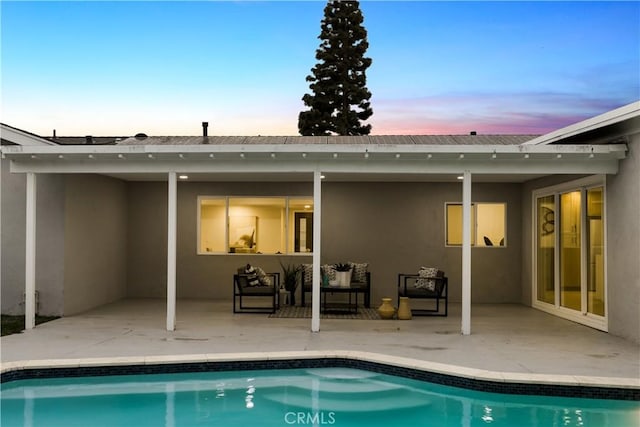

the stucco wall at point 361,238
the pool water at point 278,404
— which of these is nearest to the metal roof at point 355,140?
the stucco wall at point 361,238

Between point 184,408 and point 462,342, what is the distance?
3725mm

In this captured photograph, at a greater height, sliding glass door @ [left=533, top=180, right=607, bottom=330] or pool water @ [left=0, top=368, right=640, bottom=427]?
sliding glass door @ [left=533, top=180, right=607, bottom=330]

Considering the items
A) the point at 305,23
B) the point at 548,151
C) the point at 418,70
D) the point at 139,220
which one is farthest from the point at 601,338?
the point at 305,23

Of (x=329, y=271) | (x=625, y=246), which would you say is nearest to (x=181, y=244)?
(x=329, y=271)

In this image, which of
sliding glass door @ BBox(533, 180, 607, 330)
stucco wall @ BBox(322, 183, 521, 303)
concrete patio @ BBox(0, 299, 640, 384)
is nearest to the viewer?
concrete patio @ BBox(0, 299, 640, 384)

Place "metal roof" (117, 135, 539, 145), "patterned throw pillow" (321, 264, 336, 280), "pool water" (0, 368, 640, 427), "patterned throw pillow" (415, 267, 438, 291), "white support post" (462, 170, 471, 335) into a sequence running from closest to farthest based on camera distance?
"pool water" (0, 368, 640, 427), "white support post" (462, 170, 471, 335), "patterned throw pillow" (415, 267, 438, 291), "patterned throw pillow" (321, 264, 336, 280), "metal roof" (117, 135, 539, 145)

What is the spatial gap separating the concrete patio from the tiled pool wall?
275 millimetres

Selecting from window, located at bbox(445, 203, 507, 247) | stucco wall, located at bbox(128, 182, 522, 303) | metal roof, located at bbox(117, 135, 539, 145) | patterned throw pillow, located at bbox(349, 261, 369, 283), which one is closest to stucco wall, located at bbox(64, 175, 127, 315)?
stucco wall, located at bbox(128, 182, 522, 303)

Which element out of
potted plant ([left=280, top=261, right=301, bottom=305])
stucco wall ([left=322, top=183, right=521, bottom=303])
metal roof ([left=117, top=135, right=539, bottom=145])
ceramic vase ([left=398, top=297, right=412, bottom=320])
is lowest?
ceramic vase ([left=398, top=297, right=412, bottom=320])

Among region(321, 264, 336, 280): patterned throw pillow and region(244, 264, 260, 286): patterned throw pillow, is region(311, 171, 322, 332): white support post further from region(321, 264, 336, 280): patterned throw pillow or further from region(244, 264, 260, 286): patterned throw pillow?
region(321, 264, 336, 280): patterned throw pillow

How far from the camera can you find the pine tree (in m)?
23.3

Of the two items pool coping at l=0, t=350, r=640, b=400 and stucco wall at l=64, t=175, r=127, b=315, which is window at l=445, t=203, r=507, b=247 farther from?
stucco wall at l=64, t=175, r=127, b=315

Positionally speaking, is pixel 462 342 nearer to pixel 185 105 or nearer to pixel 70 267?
pixel 70 267

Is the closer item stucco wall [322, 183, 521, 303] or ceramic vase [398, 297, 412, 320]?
ceramic vase [398, 297, 412, 320]
